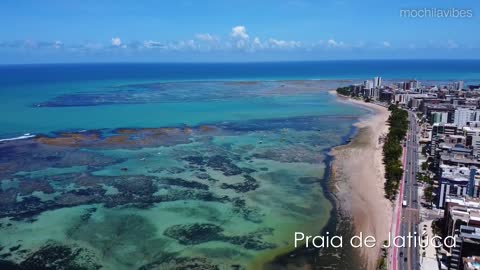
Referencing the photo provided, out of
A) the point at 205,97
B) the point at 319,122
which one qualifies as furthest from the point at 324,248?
the point at 205,97

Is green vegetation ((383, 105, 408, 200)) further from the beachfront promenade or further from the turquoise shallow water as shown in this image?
the turquoise shallow water

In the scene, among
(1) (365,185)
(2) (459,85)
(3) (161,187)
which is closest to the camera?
(3) (161,187)

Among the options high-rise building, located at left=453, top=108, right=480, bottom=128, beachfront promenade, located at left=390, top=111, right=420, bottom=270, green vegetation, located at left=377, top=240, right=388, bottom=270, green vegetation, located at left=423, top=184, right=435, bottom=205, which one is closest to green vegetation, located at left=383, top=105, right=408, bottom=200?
beachfront promenade, located at left=390, top=111, right=420, bottom=270

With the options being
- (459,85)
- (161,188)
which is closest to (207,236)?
(161,188)

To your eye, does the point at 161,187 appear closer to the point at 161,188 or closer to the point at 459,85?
the point at 161,188

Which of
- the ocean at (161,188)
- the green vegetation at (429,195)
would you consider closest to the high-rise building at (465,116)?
the ocean at (161,188)
